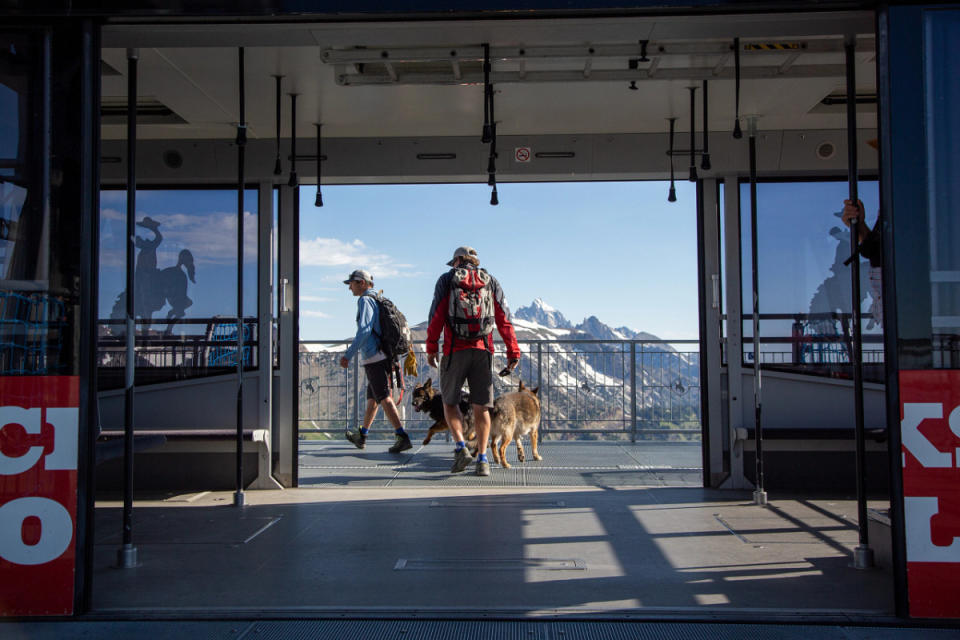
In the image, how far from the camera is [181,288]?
659 cm

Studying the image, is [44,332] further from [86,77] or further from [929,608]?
[929,608]

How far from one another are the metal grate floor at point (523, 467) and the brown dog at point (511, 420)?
0.18 metres

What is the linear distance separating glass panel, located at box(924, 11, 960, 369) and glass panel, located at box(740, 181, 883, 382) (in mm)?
3249

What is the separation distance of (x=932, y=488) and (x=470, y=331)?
161 inches

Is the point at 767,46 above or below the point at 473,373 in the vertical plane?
above

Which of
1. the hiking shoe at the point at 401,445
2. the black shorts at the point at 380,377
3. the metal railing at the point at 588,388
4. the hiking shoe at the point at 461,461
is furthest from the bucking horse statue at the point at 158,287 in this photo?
the metal railing at the point at 588,388

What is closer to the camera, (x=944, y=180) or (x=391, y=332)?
(x=944, y=180)

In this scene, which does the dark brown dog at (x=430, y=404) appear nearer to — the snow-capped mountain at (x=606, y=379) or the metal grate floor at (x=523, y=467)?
the metal grate floor at (x=523, y=467)

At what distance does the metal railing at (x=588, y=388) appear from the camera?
10.2m

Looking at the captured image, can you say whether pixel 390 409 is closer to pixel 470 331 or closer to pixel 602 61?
pixel 470 331

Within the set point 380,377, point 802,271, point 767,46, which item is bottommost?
point 380,377

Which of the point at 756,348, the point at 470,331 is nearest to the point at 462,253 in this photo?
the point at 470,331

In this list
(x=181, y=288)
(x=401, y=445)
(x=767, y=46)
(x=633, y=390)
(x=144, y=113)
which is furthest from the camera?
(x=633, y=390)

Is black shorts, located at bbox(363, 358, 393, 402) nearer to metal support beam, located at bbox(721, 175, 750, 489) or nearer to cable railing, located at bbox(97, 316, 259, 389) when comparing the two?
cable railing, located at bbox(97, 316, 259, 389)
